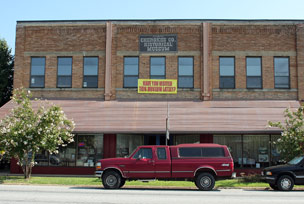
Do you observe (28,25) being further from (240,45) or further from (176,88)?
(240,45)

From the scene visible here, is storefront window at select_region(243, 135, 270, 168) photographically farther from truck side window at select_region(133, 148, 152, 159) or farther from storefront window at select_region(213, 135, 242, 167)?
truck side window at select_region(133, 148, 152, 159)

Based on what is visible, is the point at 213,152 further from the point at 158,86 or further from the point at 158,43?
the point at 158,43

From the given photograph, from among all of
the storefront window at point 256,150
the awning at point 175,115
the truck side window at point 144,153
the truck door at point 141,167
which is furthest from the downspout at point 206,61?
the truck door at point 141,167

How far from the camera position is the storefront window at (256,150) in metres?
22.5

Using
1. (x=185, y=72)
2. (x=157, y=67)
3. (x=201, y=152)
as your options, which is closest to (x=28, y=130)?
(x=201, y=152)

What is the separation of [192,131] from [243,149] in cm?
367

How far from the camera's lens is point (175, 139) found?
2338cm

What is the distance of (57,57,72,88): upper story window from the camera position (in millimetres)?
24469

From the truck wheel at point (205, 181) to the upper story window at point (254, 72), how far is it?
999cm

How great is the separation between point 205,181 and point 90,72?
12.0 metres

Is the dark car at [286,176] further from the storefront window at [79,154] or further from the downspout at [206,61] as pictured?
Answer: the storefront window at [79,154]

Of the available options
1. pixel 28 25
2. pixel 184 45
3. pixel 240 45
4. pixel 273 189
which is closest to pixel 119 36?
pixel 184 45

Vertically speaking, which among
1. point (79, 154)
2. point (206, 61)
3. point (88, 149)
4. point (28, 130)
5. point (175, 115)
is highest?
point (206, 61)

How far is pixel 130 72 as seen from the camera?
24.3 metres
